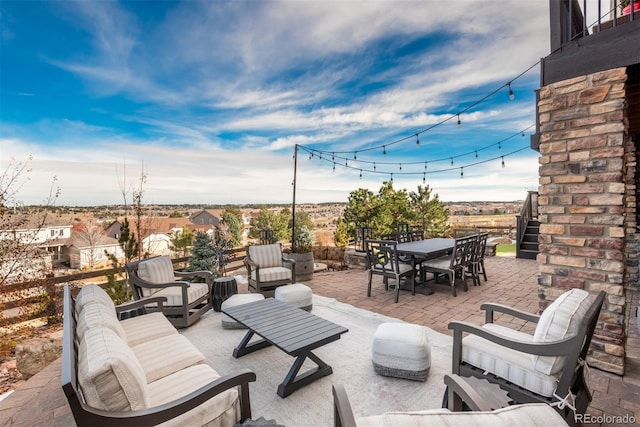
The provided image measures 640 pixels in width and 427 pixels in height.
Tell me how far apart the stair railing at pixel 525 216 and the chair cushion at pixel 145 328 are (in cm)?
832

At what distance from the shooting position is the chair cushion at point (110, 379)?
1.19m

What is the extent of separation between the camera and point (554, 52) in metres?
2.63

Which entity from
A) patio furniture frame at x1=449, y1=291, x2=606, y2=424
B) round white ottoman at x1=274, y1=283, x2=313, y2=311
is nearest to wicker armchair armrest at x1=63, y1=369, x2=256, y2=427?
patio furniture frame at x1=449, y1=291, x2=606, y2=424

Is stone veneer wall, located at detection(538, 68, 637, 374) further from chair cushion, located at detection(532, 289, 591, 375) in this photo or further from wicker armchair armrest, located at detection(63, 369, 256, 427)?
wicker armchair armrest, located at detection(63, 369, 256, 427)

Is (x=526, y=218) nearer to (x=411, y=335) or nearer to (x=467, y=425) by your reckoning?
(x=411, y=335)

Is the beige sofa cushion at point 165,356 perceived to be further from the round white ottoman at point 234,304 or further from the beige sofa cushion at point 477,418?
the beige sofa cushion at point 477,418

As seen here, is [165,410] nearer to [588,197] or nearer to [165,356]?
[165,356]

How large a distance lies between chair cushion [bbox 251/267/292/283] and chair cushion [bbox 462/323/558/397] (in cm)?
311

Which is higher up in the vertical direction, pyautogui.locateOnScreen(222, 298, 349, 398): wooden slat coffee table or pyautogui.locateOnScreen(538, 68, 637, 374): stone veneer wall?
pyautogui.locateOnScreen(538, 68, 637, 374): stone veneer wall

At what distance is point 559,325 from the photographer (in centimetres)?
161

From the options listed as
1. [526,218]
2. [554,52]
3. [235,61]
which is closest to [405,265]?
[554,52]

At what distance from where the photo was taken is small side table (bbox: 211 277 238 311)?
426cm

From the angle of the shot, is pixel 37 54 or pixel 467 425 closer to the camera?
pixel 467 425

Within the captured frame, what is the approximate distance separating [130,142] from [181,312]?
544 centimetres
